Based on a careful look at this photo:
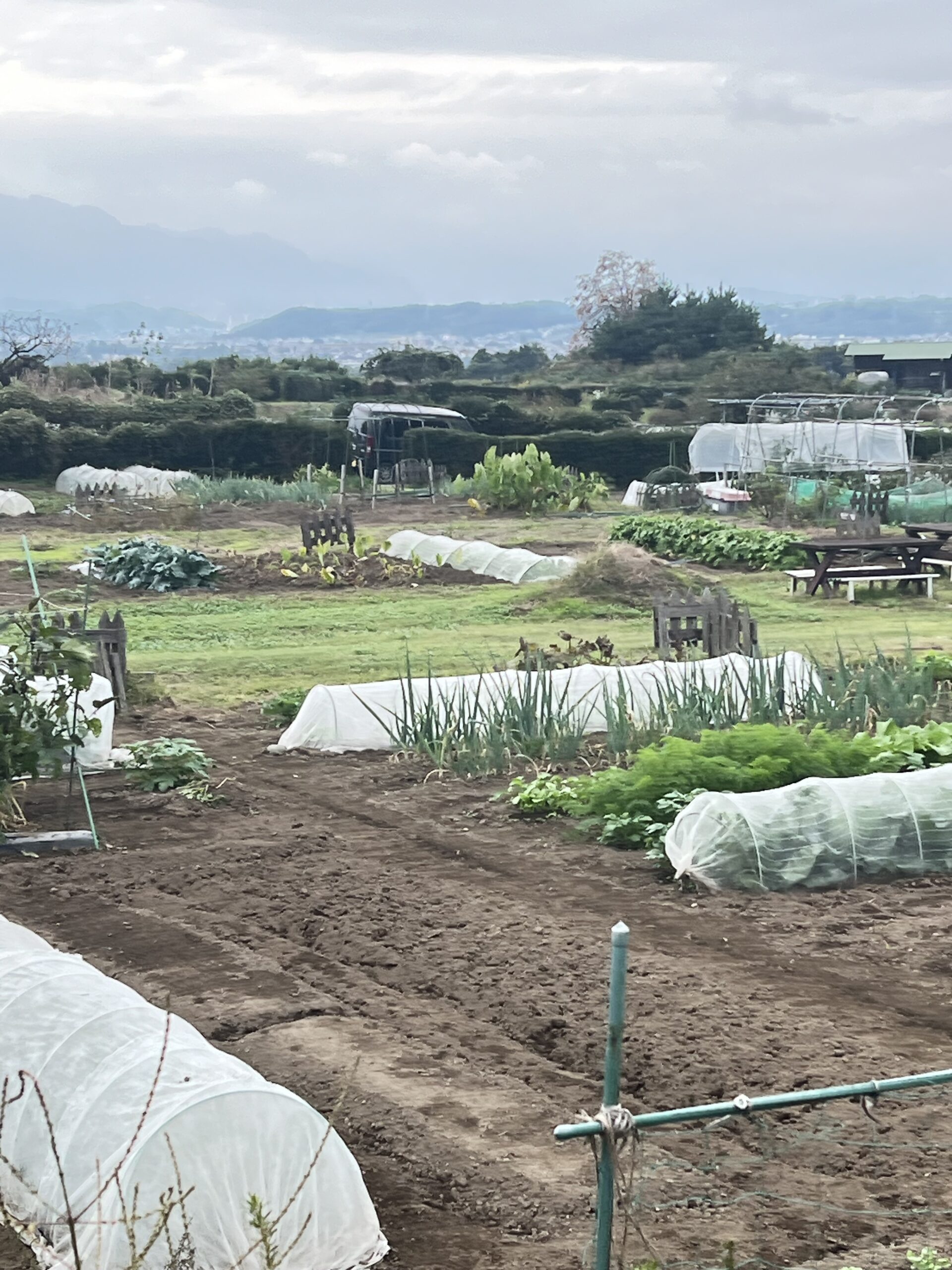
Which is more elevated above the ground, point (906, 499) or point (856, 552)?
point (906, 499)

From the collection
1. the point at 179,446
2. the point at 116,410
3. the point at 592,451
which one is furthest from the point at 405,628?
the point at 116,410

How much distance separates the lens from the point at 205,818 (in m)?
7.88

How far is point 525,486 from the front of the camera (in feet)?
88.2

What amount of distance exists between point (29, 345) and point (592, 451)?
27.9 meters

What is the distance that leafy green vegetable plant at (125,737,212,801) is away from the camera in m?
8.47

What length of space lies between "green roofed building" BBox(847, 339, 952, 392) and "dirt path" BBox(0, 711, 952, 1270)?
60.4 metres

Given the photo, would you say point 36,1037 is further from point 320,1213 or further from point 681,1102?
point 681,1102

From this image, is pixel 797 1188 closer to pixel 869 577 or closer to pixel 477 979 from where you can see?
pixel 477 979

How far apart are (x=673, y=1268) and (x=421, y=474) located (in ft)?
94.1

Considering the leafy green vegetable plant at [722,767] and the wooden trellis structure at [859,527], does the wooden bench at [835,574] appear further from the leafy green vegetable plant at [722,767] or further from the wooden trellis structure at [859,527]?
the leafy green vegetable plant at [722,767]

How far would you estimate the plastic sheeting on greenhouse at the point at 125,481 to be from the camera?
28297 mm

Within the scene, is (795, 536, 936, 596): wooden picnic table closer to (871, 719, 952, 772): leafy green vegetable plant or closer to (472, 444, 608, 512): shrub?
(472, 444, 608, 512): shrub

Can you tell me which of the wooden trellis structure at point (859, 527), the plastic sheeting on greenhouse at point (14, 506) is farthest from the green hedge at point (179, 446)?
the wooden trellis structure at point (859, 527)

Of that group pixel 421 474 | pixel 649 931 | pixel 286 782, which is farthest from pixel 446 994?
pixel 421 474
